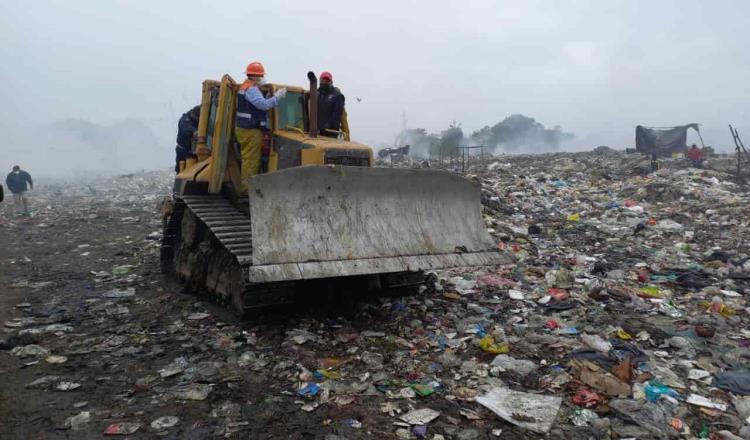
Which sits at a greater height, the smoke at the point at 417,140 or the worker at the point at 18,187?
the smoke at the point at 417,140

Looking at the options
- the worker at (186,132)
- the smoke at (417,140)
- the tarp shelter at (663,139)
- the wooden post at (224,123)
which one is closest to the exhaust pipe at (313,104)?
the wooden post at (224,123)

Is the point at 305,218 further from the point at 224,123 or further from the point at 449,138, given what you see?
the point at 449,138

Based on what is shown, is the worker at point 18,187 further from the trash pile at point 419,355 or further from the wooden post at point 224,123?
the wooden post at point 224,123

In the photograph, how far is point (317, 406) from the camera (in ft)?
10.1

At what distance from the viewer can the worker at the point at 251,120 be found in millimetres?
4934

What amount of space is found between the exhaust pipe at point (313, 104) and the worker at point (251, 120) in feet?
0.95

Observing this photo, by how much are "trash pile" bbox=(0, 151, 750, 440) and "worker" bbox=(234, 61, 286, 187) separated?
1.50 meters

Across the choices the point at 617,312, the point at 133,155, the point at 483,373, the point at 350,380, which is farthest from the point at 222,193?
the point at 133,155

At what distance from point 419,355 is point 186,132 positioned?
14.7 feet

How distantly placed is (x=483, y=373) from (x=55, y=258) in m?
6.74

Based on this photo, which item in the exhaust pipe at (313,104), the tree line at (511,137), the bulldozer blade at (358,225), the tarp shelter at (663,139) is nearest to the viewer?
the bulldozer blade at (358,225)

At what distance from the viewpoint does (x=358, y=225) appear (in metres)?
4.10

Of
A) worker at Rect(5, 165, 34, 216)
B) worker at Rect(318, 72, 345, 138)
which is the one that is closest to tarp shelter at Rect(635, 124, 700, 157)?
worker at Rect(318, 72, 345, 138)

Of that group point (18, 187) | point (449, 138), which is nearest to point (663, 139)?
point (449, 138)
